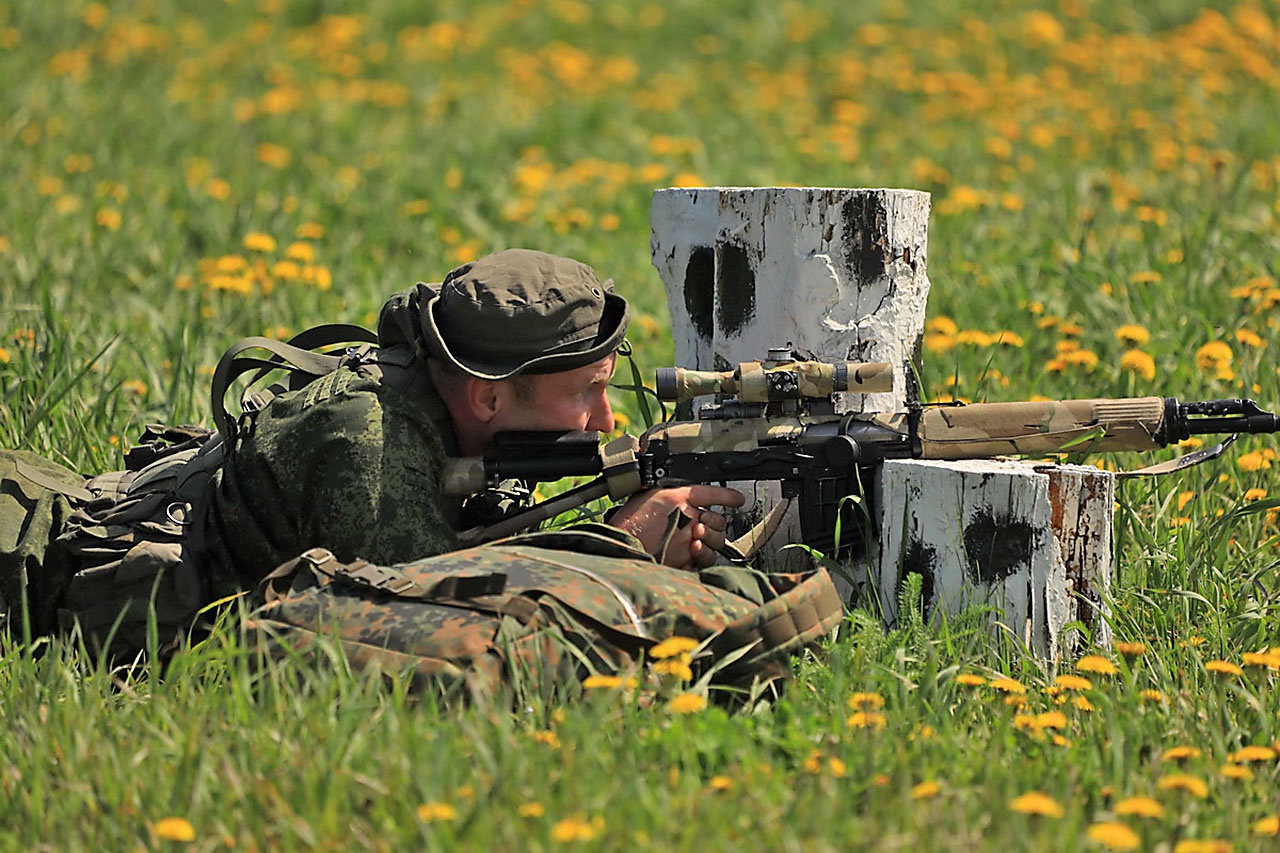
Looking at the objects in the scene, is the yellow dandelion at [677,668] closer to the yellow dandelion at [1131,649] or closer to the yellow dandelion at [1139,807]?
the yellow dandelion at [1139,807]

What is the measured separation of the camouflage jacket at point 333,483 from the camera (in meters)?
3.48

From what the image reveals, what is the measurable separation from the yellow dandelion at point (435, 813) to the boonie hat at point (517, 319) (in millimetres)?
1279

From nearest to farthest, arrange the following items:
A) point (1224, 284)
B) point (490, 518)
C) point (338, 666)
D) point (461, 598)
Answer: point (338, 666) → point (461, 598) → point (490, 518) → point (1224, 284)

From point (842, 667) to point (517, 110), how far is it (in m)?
6.91

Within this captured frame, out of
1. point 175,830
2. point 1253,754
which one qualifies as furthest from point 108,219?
point 1253,754

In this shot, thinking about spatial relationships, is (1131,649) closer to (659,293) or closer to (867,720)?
(867,720)

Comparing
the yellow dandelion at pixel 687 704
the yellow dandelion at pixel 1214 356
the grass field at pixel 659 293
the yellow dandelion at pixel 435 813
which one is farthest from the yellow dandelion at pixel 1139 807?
the yellow dandelion at pixel 1214 356

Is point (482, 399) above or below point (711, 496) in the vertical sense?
above

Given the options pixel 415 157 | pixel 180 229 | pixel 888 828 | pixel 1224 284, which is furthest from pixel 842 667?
pixel 415 157

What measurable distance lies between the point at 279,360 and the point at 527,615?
1270mm

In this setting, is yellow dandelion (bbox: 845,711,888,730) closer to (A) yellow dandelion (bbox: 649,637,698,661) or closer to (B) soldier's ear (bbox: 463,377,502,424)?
(A) yellow dandelion (bbox: 649,637,698,661)

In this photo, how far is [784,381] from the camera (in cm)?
369

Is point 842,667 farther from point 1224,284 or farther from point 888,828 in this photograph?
point 1224,284

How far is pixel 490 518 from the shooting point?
392cm
